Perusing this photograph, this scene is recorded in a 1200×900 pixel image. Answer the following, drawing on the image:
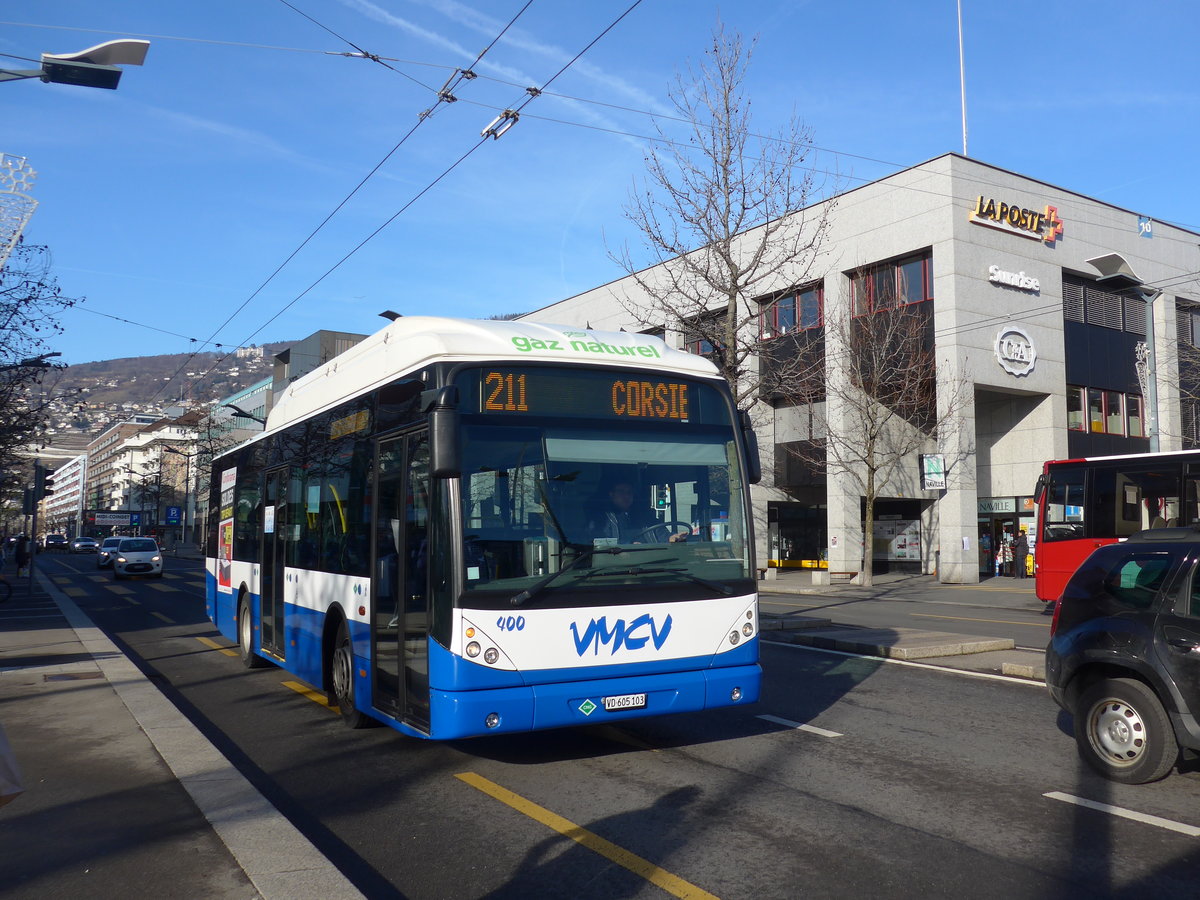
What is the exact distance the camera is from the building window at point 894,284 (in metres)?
33.1

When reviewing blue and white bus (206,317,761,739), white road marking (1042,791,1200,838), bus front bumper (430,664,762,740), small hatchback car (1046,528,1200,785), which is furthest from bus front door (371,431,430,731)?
small hatchback car (1046,528,1200,785)

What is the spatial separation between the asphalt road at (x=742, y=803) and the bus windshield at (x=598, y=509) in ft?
4.57

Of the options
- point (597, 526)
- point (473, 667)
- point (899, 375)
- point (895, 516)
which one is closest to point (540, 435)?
point (597, 526)

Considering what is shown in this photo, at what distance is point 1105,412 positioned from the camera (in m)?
36.1

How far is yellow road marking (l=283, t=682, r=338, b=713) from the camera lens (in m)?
9.64

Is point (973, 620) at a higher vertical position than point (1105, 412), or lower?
lower

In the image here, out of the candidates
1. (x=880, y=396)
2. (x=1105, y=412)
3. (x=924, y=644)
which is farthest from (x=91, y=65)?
(x=1105, y=412)

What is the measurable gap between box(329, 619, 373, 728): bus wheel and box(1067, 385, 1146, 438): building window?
32.5 meters

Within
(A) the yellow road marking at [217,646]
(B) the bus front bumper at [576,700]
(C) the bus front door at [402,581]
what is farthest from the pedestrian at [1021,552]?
(C) the bus front door at [402,581]

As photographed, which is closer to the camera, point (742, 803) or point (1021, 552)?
point (742, 803)

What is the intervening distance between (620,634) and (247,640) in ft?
24.1

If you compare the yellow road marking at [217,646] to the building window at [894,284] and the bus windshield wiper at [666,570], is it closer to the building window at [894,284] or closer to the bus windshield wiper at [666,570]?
the bus windshield wiper at [666,570]

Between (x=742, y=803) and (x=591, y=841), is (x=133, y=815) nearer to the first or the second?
(x=591, y=841)

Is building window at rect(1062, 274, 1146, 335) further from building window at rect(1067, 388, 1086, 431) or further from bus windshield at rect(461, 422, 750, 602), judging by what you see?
bus windshield at rect(461, 422, 750, 602)
